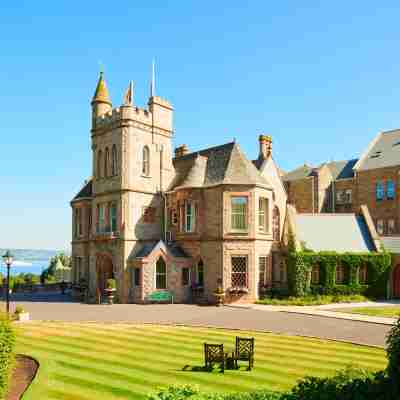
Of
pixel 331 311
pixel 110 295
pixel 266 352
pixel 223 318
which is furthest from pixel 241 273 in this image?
pixel 266 352

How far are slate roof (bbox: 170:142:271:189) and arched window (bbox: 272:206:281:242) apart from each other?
3.95 meters

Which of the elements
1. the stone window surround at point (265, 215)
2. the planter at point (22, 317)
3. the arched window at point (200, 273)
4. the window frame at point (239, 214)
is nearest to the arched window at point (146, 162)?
the window frame at point (239, 214)

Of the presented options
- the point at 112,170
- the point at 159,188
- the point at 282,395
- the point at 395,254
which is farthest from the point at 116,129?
the point at 282,395

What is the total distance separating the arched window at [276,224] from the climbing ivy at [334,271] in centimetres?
292

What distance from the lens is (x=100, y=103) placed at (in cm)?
4003

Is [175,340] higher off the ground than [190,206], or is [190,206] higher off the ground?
[190,206]

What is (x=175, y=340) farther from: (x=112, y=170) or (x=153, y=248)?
(x=112, y=170)

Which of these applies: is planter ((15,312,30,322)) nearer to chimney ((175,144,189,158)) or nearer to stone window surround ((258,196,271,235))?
stone window surround ((258,196,271,235))

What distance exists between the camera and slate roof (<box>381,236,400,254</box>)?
1537 inches

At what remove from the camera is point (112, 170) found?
123ft

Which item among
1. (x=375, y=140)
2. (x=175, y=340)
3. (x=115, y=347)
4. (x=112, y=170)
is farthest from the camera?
(x=375, y=140)

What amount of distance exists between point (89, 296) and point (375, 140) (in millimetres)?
39849

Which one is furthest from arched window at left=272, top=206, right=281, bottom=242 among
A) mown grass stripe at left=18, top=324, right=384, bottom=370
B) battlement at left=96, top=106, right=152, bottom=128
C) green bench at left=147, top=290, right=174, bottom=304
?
mown grass stripe at left=18, top=324, right=384, bottom=370

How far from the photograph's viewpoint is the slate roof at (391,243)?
128 ft
